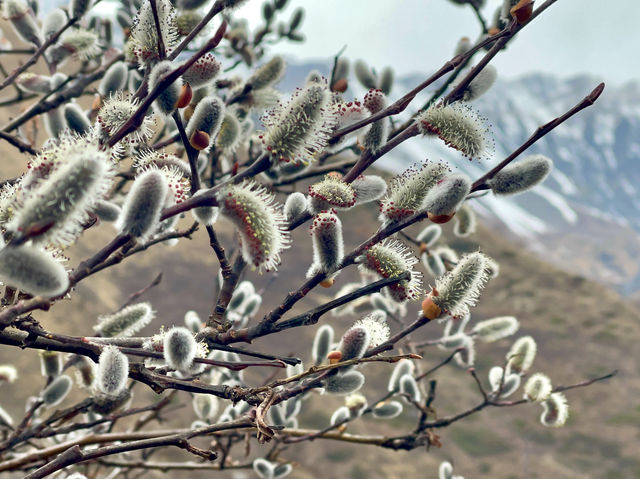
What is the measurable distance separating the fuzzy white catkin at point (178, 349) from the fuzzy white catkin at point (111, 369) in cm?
9

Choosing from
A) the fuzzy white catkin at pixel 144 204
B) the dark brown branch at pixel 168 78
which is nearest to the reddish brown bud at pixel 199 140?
the dark brown branch at pixel 168 78

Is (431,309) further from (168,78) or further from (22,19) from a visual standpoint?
(22,19)

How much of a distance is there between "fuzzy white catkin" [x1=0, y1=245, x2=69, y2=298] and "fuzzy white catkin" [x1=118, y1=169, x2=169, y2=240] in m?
0.13

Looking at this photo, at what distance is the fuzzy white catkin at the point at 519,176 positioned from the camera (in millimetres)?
1168

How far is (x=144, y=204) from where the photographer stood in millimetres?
830

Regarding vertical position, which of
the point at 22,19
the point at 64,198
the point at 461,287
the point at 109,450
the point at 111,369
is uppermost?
the point at 22,19

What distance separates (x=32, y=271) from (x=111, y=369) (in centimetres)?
37

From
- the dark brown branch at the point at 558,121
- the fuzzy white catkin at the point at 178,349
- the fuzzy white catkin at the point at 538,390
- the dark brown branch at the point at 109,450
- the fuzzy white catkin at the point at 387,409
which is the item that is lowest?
the fuzzy white catkin at the point at 387,409

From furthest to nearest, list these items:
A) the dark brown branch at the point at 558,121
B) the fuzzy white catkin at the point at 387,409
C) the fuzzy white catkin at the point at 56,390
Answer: the fuzzy white catkin at the point at 387,409 < the fuzzy white catkin at the point at 56,390 < the dark brown branch at the point at 558,121

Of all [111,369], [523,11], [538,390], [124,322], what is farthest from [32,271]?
[538,390]

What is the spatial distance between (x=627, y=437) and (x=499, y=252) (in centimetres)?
421

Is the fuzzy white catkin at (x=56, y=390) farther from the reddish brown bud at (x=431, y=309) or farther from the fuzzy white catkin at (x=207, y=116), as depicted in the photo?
the reddish brown bud at (x=431, y=309)

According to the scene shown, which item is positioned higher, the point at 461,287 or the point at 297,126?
the point at 297,126

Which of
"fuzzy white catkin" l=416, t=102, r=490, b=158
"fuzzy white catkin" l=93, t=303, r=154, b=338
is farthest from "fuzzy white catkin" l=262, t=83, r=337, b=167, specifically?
"fuzzy white catkin" l=93, t=303, r=154, b=338
